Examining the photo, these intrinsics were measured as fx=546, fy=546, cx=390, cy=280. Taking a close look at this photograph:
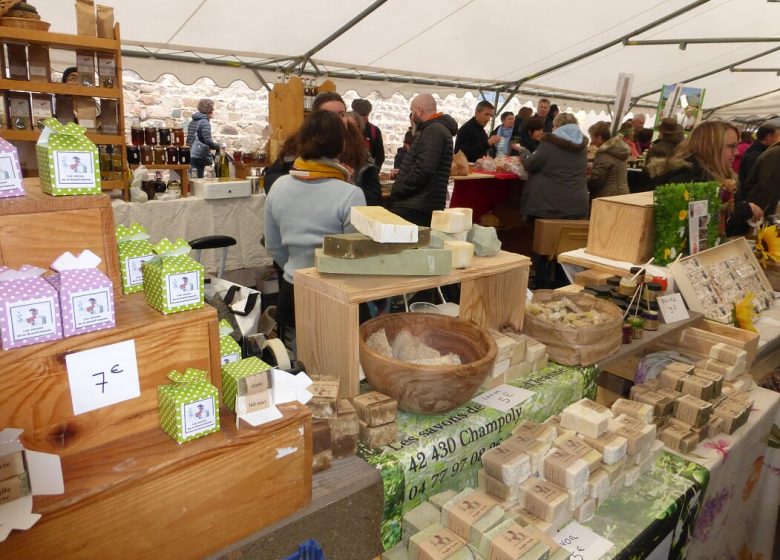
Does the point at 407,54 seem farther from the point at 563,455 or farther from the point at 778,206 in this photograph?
the point at 563,455

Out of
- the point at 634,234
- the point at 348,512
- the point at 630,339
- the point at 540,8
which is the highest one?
the point at 540,8

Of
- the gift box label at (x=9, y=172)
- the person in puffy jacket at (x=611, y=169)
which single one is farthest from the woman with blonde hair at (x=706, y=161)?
the gift box label at (x=9, y=172)

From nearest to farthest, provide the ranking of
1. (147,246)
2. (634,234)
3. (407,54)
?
(147,246) < (634,234) < (407,54)

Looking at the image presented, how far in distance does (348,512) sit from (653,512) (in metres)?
0.84

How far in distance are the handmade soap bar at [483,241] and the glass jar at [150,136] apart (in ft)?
11.0

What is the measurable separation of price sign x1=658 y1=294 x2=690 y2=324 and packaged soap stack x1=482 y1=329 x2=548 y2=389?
0.76m

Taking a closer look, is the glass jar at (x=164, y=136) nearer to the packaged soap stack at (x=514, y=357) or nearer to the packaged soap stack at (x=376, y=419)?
the packaged soap stack at (x=514, y=357)

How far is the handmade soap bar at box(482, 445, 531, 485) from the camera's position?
4.36 feet

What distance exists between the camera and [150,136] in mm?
4203

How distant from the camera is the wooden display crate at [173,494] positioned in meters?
0.84

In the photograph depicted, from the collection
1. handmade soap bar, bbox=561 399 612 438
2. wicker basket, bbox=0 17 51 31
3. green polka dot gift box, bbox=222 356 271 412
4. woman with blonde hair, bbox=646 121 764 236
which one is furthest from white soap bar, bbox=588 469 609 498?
wicker basket, bbox=0 17 51 31

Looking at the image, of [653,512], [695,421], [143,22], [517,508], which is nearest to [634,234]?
[695,421]

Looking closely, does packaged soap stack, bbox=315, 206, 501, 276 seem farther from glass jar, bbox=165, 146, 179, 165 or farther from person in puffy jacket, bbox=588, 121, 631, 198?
person in puffy jacket, bbox=588, 121, 631, 198

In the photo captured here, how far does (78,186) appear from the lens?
95cm
